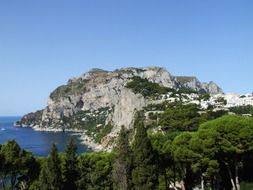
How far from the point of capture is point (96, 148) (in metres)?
135

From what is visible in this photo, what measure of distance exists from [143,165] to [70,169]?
269 inches

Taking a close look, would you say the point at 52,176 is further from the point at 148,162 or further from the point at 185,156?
the point at 185,156

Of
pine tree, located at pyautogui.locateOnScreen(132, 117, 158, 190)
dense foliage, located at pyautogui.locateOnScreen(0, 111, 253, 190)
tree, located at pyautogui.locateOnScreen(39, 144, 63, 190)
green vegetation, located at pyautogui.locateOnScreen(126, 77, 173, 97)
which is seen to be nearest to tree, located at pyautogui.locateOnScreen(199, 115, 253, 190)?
dense foliage, located at pyautogui.locateOnScreen(0, 111, 253, 190)

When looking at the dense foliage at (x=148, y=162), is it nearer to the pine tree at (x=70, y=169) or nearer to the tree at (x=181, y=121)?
the pine tree at (x=70, y=169)

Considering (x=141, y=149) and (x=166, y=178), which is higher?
(x=141, y=149)

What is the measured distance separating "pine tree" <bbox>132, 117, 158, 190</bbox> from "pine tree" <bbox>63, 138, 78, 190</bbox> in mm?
5645

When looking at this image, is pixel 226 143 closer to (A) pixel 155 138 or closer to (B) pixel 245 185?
(B) pixel 245 185

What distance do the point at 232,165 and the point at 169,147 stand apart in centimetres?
595

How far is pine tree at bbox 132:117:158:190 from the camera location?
32906mm

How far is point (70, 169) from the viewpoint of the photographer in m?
36.5

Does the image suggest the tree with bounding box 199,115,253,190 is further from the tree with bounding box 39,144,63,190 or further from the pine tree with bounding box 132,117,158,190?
the tree with bounding box 39,144,63,190

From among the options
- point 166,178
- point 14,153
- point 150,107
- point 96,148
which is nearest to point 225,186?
point 166,178

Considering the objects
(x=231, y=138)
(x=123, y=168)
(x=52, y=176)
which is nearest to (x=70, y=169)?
(x=52, y=176)

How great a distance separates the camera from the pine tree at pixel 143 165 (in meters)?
32.9
